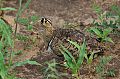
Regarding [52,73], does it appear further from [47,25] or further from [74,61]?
[47,25]

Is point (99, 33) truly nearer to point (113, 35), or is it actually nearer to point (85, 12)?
point (113, 35)

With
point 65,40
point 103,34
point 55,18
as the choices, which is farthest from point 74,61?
point 55,18

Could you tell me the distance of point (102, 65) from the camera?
4090 millimetres

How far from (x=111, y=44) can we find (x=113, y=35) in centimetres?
31

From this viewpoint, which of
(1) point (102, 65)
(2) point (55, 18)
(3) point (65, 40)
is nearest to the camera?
(1) point (102, 65)

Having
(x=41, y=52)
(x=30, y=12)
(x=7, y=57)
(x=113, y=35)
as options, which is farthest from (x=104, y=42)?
(x=30, y=12)

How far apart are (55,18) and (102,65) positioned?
2013 millimetres

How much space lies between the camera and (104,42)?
180 inches

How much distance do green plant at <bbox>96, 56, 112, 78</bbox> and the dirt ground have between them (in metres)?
0.08

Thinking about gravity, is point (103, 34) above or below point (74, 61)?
above

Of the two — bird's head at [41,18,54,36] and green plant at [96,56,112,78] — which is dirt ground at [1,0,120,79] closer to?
green plant at [96,56,112,78]

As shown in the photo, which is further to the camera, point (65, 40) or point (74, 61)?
point (65, 40)

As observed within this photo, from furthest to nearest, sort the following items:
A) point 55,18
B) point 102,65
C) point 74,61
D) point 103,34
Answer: point 55,18
point 103,34
point 102,65
point 74,61

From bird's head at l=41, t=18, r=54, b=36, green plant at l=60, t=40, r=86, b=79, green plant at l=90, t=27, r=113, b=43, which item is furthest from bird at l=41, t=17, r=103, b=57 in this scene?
green plant at l=60, t=40, r=86, b=79
